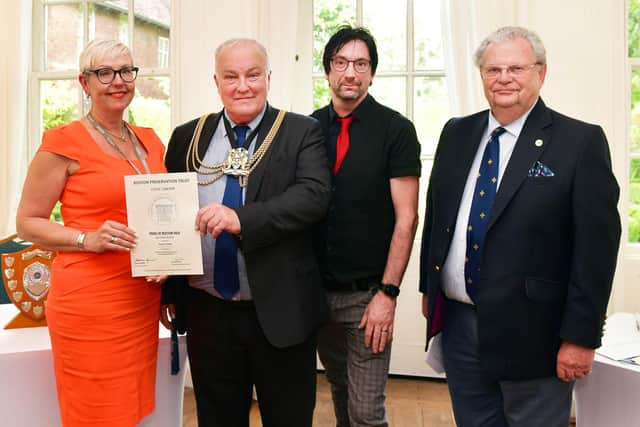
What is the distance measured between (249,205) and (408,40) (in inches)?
85.3

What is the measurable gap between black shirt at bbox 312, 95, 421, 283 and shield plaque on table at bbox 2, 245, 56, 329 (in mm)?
1059

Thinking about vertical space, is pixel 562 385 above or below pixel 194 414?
above

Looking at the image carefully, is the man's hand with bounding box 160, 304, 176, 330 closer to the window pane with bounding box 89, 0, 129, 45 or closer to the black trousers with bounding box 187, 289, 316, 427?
the black trousers with bounding box 187, 289, 316, 427

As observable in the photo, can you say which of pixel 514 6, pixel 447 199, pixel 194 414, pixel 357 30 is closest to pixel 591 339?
pixel 447 199

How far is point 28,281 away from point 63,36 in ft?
7.23

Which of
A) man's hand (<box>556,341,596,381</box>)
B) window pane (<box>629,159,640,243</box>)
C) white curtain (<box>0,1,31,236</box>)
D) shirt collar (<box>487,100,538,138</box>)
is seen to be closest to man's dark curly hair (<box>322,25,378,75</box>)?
shirt collar (<box>487,100,538,138</box>)

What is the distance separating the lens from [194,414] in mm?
3080

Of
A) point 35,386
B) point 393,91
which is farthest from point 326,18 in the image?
point 35,386

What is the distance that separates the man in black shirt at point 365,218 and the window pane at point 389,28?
1.53 meters

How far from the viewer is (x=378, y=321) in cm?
190

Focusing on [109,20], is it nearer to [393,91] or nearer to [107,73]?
[393,91]

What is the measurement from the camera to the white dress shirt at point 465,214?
5.40 feet

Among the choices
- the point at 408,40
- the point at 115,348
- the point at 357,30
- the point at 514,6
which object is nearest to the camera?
the point at 115,348

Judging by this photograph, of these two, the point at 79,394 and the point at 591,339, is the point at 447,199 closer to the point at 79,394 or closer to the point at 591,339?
the point at 591,339
